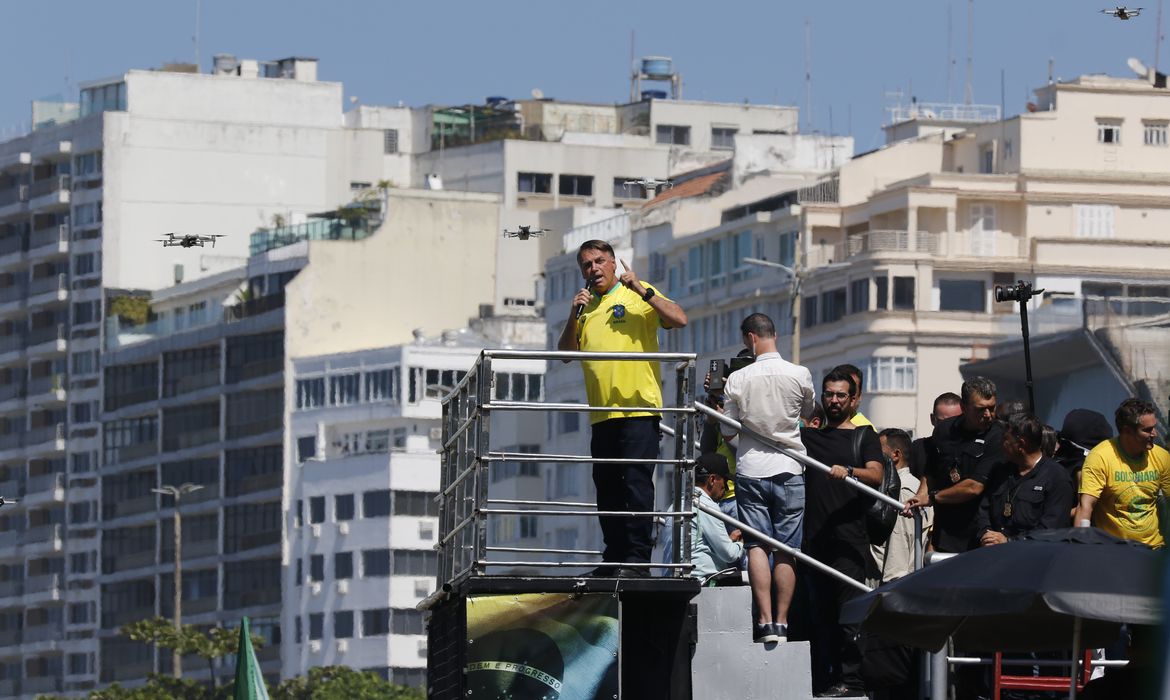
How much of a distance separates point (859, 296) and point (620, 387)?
314ft

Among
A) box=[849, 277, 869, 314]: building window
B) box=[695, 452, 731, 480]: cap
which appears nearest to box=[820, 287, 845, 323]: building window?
box=[849, 277, 869, 314]: building window

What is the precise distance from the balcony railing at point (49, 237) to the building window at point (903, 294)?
57.7 metres

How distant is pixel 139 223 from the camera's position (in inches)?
6102

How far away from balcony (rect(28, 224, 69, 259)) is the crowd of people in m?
141

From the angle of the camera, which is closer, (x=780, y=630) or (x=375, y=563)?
(x=780, y=630)

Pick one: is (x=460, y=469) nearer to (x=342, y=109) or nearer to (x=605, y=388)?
(x=605, y=388)

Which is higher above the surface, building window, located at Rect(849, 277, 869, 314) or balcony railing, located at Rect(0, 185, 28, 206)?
balcony railing, located at Rect(0, 185, 28, 206)

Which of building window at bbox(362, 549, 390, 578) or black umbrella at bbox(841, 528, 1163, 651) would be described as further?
building window at bbox(362, 549, 390, 578)

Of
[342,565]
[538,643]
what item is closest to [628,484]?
[538,643]

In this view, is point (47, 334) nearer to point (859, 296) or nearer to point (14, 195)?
point (14, 195)

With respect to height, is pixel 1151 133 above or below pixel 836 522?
above

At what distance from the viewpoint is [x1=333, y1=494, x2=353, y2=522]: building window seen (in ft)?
452

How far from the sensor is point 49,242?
6378 inches

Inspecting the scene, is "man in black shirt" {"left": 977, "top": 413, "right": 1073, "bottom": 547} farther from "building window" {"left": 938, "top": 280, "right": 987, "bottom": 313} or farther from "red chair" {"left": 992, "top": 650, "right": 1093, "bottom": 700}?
"building window" {"left": 938, "top": 280, "right": 987, "bottom": 313}
